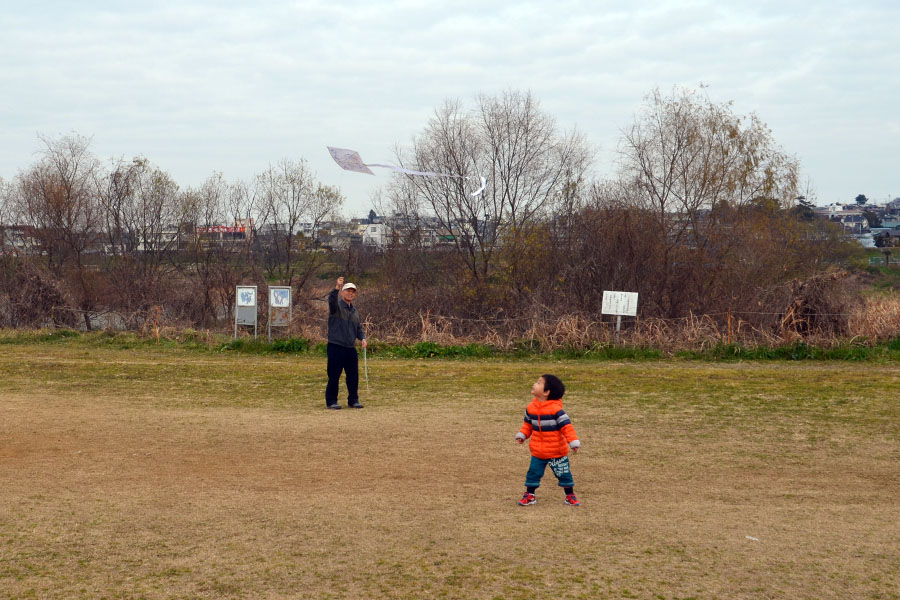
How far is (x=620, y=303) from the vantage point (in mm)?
19938

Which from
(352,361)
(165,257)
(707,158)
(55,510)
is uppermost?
(707,158)

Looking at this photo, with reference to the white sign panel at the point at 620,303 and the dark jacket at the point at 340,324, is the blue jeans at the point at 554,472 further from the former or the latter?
the white sign panel at the point at 620,303

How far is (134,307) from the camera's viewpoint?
29.5 meters

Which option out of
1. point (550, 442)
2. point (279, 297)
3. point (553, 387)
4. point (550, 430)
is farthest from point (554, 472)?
point (279, 297)

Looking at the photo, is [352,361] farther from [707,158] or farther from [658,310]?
[707,158]

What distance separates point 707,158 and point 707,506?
2469 centimetres

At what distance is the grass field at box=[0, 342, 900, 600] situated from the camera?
17.3ft

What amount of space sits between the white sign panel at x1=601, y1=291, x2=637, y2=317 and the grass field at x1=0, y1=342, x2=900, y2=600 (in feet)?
18.8

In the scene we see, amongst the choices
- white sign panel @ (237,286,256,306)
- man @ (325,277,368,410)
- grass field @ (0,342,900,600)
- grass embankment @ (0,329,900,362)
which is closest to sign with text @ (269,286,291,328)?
white sign panel @ (237,286,256,306)

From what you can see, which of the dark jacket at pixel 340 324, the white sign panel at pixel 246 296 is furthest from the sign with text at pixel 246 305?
the dark jacket at pixel 340 324

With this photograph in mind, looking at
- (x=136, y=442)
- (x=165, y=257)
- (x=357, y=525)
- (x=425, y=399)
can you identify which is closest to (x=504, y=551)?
(x=357, y=525)

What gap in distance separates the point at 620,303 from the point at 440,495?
13340mm

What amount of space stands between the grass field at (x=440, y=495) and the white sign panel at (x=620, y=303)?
18.8ft

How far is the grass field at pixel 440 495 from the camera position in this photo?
5270 mm
